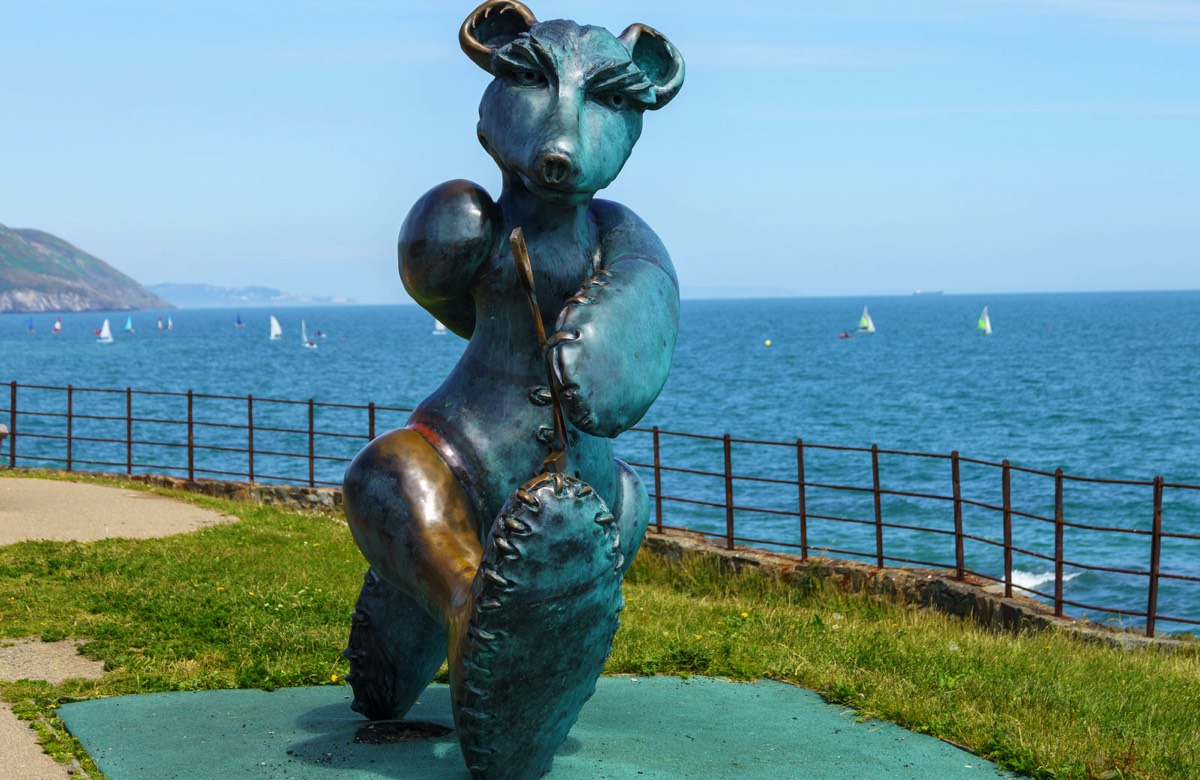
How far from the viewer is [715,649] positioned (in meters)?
6.47

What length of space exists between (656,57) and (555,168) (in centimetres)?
65

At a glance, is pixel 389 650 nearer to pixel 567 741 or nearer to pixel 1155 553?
pixel 567 741

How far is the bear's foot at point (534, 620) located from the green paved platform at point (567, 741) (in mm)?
661

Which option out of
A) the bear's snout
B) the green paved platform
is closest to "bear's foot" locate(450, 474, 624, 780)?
the green paved platform

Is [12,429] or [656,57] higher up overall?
[656,57]

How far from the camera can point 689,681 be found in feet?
19.6

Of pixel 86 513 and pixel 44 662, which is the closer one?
pixel 44 662

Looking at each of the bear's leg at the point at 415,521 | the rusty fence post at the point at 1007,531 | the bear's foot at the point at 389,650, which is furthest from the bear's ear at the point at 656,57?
the rusty fence post at the point at 1007,531

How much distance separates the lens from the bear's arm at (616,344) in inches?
138

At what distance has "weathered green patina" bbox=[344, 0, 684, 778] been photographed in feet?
11.3

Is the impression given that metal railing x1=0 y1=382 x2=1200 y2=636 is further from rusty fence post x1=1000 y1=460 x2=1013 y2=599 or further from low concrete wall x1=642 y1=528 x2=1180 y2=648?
low concrete wall x1=642 y1=528 x2=1180 y2=648

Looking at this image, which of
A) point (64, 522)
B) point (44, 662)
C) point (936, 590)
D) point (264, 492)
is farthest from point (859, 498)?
point (44, 662)

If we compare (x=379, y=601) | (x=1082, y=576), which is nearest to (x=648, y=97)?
(x=379, y=601)

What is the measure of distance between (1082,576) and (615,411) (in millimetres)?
15531
